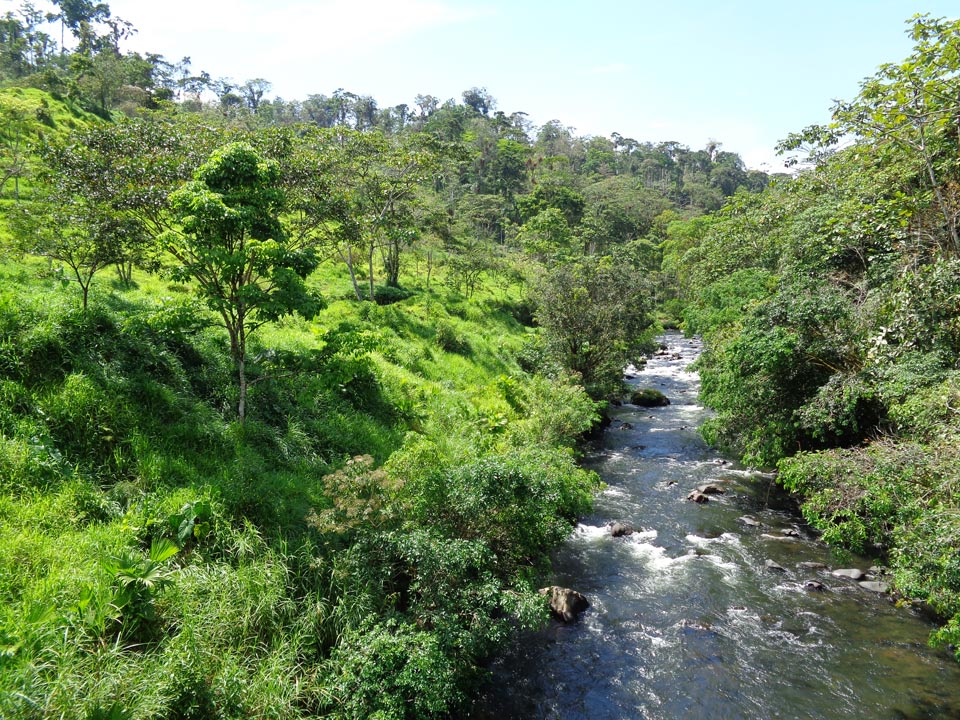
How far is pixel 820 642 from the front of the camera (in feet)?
34.8

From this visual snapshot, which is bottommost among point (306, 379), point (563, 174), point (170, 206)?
point (306, 379)

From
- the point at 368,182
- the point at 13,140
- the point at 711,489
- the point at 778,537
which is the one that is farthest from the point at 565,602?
the point at 13,140

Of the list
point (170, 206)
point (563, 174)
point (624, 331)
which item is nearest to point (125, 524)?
point (170, 206)

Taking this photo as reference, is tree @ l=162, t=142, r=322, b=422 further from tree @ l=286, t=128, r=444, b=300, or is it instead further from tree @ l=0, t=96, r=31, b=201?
tree @ l=0, t=96, r=31, b=201

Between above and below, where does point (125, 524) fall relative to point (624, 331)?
below

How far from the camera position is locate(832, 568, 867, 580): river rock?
1277cm

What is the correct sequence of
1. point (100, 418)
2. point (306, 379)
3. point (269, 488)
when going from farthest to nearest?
point (306, 379)
point (269, 488)
point (100, 418)

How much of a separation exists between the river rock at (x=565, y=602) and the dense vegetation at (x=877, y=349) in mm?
5223

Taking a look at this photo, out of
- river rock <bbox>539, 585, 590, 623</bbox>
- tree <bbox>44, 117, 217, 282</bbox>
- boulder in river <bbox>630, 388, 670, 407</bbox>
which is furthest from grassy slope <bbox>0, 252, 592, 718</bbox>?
boulder in river <bbox>630, 388, 670, 407</bbox>

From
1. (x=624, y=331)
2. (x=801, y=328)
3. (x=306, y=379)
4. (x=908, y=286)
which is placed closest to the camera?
(x=908, y=286)

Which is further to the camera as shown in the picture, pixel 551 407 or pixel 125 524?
pixel 551 407

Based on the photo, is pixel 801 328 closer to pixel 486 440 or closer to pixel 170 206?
pixel 486 440

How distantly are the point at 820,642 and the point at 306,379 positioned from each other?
13.9 meters

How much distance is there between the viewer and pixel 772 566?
44.2 feet
